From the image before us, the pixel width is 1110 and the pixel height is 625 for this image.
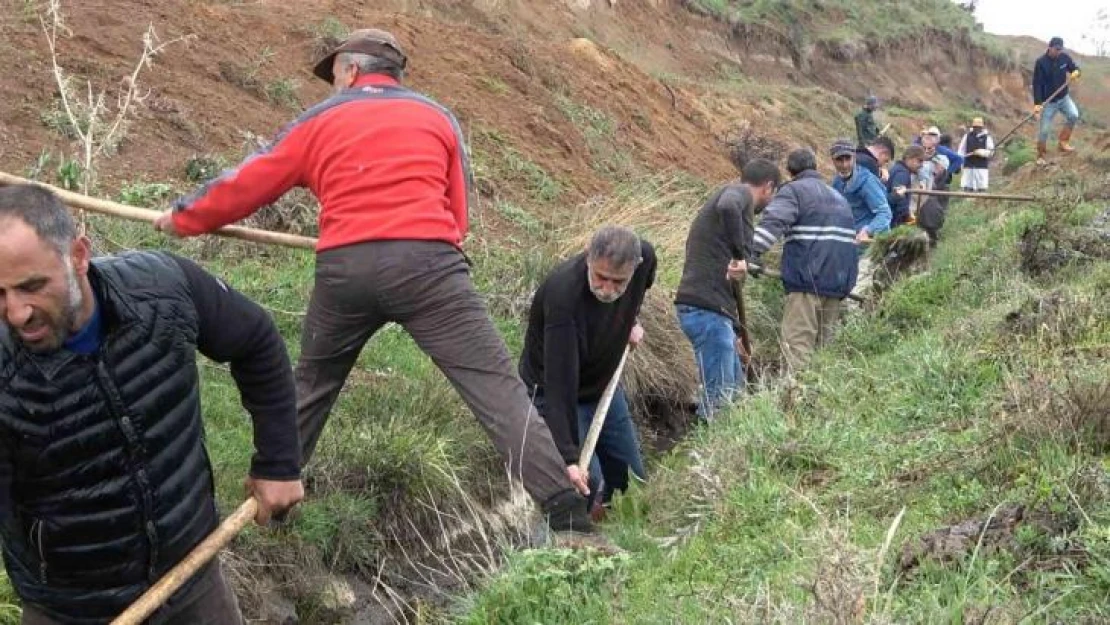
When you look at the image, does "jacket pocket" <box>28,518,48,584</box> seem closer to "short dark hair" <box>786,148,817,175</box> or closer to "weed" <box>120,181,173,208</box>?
"weed" <box>120,181,173,208</box>

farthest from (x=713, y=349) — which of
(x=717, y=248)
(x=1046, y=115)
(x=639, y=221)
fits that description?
(x=1046, y=115)

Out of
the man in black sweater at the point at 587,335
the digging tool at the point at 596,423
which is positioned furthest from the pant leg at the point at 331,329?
the digging tool at the point at 596,423

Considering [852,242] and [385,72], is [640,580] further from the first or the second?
[852,242]

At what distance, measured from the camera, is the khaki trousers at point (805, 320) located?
795cm

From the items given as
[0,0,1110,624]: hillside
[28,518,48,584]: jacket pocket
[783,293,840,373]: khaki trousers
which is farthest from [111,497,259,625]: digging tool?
[783,293,840,373]: khaki trousers

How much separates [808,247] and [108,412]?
5833mm

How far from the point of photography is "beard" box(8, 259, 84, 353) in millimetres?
2479

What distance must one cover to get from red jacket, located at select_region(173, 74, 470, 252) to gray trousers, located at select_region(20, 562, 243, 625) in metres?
1.59

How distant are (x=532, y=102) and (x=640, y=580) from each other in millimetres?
9767

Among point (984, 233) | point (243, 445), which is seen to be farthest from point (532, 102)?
point (243, 445)

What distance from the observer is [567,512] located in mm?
4422

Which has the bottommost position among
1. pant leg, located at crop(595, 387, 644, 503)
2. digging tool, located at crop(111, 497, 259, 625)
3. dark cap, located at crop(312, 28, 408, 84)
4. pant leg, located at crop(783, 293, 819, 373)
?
pant leg, located at crop(595, 387, 644, 503)

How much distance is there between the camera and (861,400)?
5.82m

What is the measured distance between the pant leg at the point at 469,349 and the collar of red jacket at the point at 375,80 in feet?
2.36
